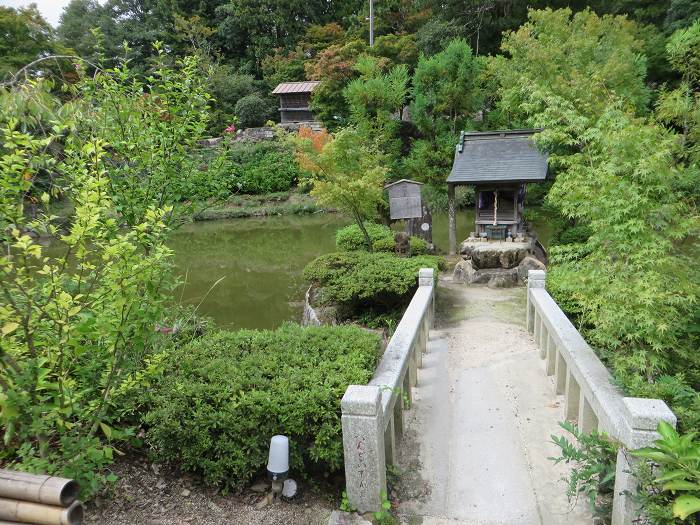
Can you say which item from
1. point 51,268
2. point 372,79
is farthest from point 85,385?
point 372,79

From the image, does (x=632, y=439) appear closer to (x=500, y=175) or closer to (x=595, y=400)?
(x=595, y=400)

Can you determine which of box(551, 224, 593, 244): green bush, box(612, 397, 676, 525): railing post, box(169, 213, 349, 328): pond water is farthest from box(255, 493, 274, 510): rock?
box(551, 224, 593, 244): green bush

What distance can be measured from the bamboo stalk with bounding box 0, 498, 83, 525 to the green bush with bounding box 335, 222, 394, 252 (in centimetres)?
924

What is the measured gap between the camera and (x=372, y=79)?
1939cm

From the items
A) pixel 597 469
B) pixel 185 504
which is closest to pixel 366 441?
pixel 185 504

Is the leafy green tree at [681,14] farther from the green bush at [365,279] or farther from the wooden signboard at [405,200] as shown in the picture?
the green bush at [365,279]

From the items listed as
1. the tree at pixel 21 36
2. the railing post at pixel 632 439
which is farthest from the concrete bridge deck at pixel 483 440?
the tree at pixel 21 36

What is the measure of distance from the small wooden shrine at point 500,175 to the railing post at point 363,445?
8126 millimetres

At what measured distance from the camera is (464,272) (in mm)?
9336

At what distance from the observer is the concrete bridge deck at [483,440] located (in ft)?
9.14

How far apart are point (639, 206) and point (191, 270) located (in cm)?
1307

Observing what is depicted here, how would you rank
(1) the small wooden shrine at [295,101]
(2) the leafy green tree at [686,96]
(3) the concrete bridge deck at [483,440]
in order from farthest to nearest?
(1) the small wooden shrine at [295,101], (2) the leafy green tree at [686,96], (3) the concrete bridge deck at [483,440]

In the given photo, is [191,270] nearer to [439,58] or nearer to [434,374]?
[434,374]

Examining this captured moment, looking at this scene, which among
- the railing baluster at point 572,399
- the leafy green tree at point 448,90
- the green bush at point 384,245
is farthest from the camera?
the leafy green tree at point 448,90
